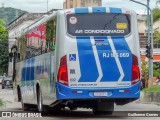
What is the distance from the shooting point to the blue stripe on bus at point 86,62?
17734 millimetres

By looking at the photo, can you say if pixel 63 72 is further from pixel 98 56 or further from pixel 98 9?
pixel 98 9

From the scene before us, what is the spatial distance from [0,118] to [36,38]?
3854mm

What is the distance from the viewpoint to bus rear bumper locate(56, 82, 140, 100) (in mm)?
17656

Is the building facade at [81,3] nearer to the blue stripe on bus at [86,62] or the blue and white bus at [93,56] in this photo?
the blue and white bus at [93,56]

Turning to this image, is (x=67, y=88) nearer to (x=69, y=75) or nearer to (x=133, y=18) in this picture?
(x=69, y=75)

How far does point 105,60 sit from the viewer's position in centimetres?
1788

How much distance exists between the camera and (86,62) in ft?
58.2

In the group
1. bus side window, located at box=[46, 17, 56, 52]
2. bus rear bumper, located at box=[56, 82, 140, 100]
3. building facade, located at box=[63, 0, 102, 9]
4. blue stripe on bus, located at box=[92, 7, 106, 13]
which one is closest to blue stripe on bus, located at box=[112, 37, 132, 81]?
bus rear bumper, located at box=[56, 82, 140, 100]

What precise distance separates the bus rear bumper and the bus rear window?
163 cm

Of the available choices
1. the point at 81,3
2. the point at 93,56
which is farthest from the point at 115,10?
the point at 81,3

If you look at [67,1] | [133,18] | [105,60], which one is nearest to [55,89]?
[105,60]

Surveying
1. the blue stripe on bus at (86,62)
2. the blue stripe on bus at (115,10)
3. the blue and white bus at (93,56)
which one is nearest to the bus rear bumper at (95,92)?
the blue and white bus at (93,56)

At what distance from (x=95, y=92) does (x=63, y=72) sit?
1.12m

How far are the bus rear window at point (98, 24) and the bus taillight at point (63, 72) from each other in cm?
84
